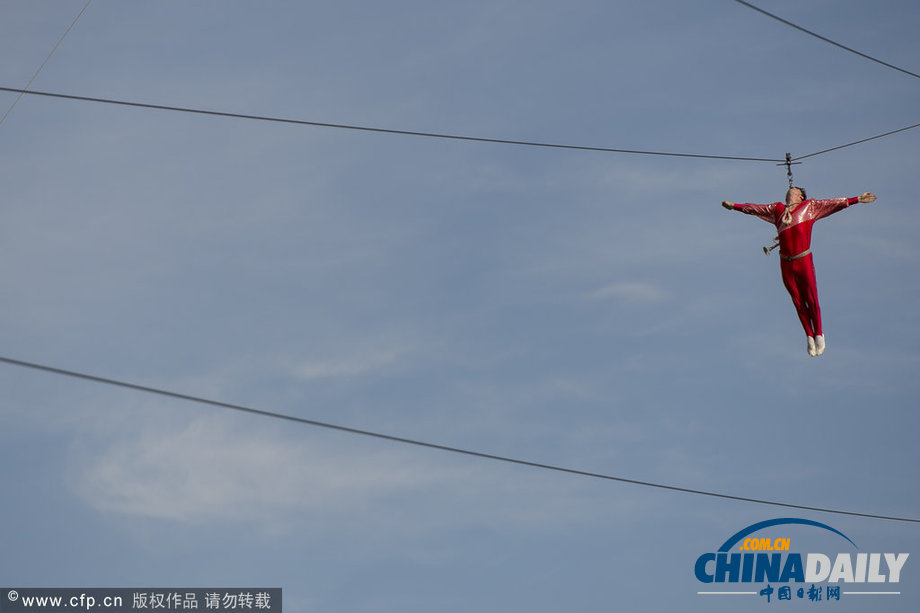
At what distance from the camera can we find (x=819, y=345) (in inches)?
829

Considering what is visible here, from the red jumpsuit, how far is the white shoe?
0.20 ft

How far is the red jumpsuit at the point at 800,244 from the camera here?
20.6 metres

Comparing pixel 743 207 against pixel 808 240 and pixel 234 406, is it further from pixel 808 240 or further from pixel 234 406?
pixel 234 406

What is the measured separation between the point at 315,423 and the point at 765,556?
13.5 m

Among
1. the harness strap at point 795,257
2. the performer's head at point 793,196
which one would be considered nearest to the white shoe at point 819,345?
the harness strap at point 795,257

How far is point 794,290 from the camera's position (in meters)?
21.0

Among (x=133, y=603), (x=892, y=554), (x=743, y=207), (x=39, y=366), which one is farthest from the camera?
(x=892, y=554)

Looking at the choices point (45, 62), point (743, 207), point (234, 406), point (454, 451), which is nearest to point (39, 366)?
point (234, 406)

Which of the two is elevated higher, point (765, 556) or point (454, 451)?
point (765, 556)

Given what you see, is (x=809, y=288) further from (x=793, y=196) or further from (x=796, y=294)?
(x=793, y=196)

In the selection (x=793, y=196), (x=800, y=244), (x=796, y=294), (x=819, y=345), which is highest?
(x=793, y=196)

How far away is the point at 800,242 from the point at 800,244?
3 centimetres

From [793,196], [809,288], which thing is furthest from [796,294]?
[793,196]

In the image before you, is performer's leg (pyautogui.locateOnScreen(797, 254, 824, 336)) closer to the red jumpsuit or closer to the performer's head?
the red jumpsuit
